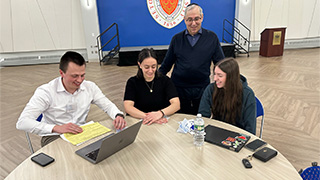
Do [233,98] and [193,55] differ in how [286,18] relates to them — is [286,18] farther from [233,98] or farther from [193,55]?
[233,98]

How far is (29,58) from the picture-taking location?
8.88 metres

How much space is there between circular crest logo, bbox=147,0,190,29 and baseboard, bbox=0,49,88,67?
402 centimetres

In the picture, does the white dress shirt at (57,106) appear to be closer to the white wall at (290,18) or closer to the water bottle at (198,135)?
the water bottle at (198,135)

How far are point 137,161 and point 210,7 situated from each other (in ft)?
29.0

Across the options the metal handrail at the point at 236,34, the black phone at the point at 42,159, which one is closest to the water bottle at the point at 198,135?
the black phone at the point at 42,159

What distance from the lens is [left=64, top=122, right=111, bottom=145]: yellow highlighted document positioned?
5.55 ft

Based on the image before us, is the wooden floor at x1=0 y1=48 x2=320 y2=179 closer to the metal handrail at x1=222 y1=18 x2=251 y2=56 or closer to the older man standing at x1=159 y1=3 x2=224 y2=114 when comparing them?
the metal handrail at x1=222 y1=18 x2=251 y2=56

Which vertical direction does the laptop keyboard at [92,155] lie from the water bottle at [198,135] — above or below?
below

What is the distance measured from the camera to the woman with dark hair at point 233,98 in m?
1.99

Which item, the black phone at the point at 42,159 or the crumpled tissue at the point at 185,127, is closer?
the black phone at the point at 42,159

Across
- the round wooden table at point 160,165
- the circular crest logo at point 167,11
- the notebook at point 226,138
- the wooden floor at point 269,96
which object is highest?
the circular crest logo at point 167,11

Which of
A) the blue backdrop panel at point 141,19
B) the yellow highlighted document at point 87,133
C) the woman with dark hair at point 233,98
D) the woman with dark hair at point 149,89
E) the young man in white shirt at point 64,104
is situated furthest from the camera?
the blue backdrop panel at point 141,19

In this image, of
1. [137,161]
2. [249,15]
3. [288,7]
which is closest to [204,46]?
[137,161]

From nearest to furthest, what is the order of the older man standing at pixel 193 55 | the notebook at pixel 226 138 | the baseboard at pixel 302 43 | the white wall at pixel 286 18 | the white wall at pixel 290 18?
1. the notebook at pixel 226 138
2. the older man standing at pixel 193 55
3. the white wall at pixel 286 18
4. the white wall at pixel 290 18
5. the baseboard at pixel 302 43
